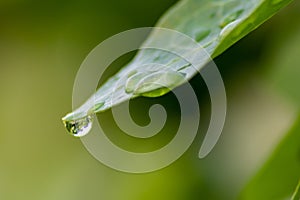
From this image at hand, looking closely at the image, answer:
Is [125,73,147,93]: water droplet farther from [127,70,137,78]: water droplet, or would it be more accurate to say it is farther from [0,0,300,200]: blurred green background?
[0,0,300,200]: blurred green background

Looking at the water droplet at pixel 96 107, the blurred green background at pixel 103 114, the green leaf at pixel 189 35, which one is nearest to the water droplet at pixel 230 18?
the green leaf at pixel 189 35

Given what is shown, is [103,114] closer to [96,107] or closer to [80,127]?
[80,127]

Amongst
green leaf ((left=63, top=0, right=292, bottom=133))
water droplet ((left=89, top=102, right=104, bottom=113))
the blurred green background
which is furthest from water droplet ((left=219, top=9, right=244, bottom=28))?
the blurred green background

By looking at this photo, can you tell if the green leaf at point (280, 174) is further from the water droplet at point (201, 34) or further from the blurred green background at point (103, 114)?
the blurred green background at point (103, 114)

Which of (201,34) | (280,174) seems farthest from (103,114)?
(201,34)

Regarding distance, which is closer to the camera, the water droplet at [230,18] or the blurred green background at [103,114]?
the water droplet at [230,18]

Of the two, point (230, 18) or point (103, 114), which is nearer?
point (230, 18)

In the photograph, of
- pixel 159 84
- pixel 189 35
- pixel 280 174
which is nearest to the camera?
pixel 159 84
